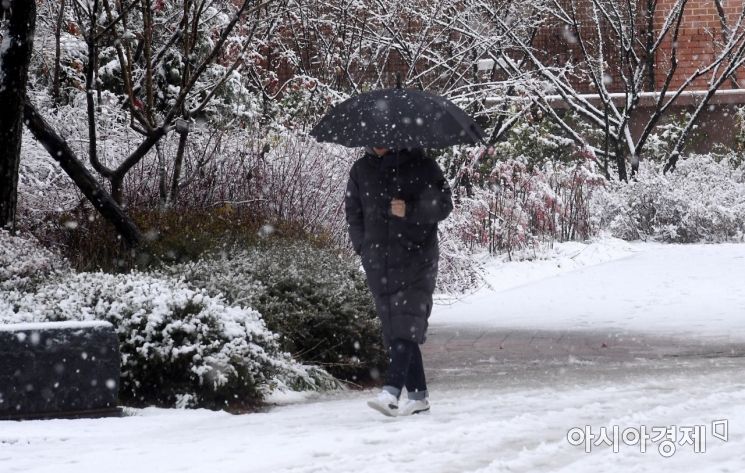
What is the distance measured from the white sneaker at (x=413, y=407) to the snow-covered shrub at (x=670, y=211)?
481 inches

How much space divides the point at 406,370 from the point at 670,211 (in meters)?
12.7

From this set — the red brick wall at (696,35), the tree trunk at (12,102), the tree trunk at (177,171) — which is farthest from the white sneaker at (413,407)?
the red brick wall at (696,35)

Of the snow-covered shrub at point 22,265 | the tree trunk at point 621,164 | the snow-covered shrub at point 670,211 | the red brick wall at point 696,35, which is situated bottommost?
the snow-covered shrub at point 22,265

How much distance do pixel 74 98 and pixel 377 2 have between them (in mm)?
6544

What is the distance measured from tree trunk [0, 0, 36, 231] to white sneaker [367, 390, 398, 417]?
3.76m

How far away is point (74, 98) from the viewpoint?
14609 mm

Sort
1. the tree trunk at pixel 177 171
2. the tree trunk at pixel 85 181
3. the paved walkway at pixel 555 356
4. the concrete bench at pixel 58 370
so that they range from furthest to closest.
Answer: the tree trunk at pixel 177 171 < the tree trunk at pixel 85 181 < the paved walkway at pixel 555 356 < the concrete bench at pixel 58 370

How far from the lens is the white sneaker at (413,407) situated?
710 cm

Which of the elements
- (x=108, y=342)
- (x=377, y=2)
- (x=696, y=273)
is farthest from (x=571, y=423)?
(x=377, y=2)

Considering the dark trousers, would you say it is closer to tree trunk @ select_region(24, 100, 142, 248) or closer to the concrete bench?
the concrete bench

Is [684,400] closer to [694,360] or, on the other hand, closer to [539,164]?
[694,360]

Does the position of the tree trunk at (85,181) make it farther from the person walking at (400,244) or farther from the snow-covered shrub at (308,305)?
the person walking at (400,244)

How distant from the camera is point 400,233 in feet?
23.1

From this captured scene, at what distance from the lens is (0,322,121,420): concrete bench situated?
A: 6598mm
